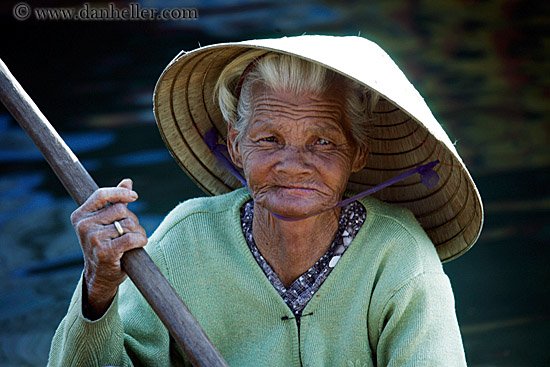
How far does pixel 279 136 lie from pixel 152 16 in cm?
276

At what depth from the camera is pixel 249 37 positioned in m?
4.52

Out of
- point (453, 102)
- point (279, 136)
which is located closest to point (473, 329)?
point (453, 102)

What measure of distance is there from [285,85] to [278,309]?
64cm

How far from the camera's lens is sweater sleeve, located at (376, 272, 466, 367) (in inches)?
73.9

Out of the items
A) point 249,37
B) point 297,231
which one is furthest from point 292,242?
point 249,37

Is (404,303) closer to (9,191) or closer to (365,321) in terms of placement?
(365,321)

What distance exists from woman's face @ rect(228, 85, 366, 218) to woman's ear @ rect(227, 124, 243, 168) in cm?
12

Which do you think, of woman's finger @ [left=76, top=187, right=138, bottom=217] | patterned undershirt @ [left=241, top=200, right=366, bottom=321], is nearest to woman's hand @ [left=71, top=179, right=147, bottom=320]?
woman's finger @ [left=76, top=187, right=138, bottom=217]

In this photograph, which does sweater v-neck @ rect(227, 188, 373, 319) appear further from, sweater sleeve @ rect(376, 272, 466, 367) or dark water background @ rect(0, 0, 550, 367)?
dark water background @ rect(0, 0, 550, 367)

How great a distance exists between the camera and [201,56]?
2.10 meters

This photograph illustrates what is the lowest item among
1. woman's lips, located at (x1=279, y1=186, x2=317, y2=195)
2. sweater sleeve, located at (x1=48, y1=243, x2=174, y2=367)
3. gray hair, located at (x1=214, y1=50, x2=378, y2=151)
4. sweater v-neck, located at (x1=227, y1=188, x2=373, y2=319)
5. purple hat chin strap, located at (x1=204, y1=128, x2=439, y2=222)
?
sweater sleeve, located at (x1=48, y1=243, x2=174, y2=367)

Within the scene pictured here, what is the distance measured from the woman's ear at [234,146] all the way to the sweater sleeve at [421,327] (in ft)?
2.01

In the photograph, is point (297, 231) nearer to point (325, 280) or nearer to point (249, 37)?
point (325, 280)

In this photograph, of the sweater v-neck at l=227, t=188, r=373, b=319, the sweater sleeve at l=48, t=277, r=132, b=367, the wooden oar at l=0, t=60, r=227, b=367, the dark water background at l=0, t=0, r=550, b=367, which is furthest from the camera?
the dark water background at l=0, t=0, r=550, b=367
